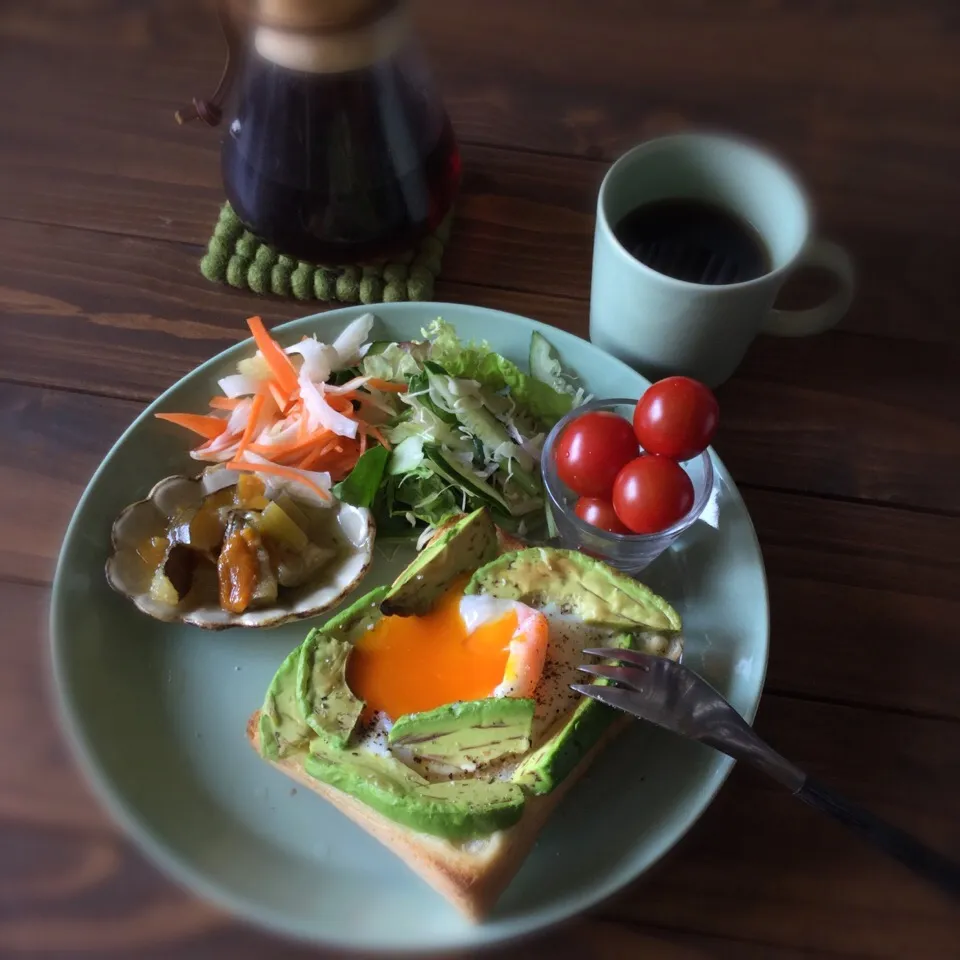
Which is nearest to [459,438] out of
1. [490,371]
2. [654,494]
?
[490,371]

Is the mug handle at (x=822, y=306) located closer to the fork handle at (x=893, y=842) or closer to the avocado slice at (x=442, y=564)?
the avocado slice at (x=442, y=564)

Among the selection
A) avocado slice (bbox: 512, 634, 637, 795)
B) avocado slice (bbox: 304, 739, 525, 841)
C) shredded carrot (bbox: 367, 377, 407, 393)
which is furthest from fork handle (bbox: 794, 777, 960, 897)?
shredded carrot (bbox: 367, 377, 407, 393)

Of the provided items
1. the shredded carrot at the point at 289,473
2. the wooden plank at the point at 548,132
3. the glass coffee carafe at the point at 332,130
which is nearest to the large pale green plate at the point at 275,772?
the shredded carrot at the point at 289,473

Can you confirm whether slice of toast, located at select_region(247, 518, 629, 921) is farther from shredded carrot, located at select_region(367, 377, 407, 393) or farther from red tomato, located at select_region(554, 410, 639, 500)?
shredded carrot, located at select_region(367, 377, 407, 393)

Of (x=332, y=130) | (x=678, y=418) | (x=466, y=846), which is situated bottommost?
(x=466, y=846)

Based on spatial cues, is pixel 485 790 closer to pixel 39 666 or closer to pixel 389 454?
pixel 389 454

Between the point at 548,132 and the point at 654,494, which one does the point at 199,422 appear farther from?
the point at 548,132

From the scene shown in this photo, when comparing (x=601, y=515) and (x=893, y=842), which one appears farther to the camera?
(x=601, y=515)

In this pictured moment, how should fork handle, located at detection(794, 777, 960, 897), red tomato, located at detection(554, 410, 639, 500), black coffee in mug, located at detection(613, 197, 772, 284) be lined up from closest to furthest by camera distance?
fork handle, located at detection(794, 777, 960, 897) < red tomato, located at detection(554, 410, 639, 500) < black coffee in mug, located at detection(613, 197, 772, 284)
